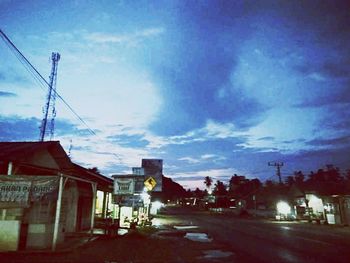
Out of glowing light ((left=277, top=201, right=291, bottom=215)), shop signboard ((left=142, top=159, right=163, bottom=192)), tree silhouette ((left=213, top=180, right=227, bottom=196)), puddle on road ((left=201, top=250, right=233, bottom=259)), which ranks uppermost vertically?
tree silhouette ((left=213, top=180, right=227, bottom=196))

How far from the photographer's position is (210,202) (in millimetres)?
102562

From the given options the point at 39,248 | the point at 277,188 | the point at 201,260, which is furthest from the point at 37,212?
the point at 277,188

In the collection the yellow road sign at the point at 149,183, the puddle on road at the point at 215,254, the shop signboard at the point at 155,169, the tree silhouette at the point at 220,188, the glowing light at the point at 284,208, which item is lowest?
the puddle on road at the point at 215,254

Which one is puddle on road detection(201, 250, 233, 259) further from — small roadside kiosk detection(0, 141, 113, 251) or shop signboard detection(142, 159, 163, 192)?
shop signboard detection(142, 159, 163, 192)

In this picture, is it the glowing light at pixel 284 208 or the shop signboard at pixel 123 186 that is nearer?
the shop signboard at pixel 123 186

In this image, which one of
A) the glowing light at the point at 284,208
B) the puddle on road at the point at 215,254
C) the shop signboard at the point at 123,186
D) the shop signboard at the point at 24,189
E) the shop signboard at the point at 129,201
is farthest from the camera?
the glowing light at the point at 284,208

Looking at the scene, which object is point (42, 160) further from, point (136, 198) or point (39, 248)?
point (136, 198)

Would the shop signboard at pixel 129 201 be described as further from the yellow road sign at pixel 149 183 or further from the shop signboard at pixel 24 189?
the shop signboard at pixel 24 189

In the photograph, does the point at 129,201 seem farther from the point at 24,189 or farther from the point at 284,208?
the point at 284,208

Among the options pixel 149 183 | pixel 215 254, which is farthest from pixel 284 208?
pixel 215 254

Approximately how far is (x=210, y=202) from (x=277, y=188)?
1409 inches

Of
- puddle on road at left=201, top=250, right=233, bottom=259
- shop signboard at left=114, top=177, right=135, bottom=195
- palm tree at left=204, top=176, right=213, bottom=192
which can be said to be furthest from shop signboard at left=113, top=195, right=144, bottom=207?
palm tree at left=204, top=176, right=213, bottom=192

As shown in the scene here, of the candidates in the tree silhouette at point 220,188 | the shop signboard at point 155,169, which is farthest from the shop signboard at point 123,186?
the tree silhouette at point 220,188

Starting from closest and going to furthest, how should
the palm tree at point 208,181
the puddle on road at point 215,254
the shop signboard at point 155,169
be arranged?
the puddle on road at point 215,254, the shop signboard at point 155,169, the palm tree at point 208,181
